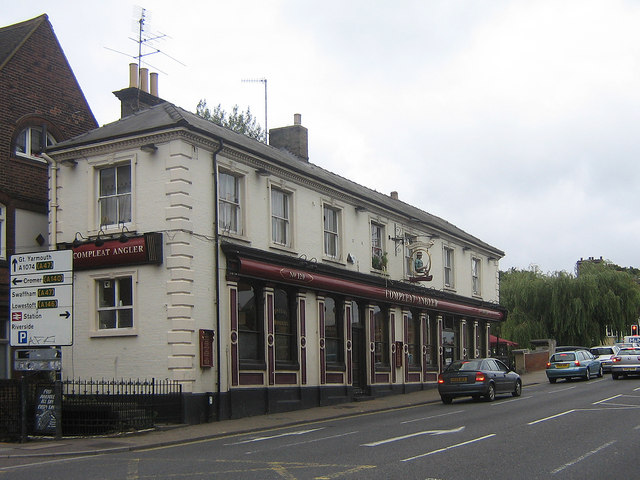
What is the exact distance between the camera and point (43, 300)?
16.7 meters

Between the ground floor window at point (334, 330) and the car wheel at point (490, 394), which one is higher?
the ground floor window at point (334, 330)

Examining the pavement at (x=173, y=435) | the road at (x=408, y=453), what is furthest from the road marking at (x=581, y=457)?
the pavement at (x=173, y=435)

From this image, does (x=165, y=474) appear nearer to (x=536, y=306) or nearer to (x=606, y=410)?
(x=606, y=410)

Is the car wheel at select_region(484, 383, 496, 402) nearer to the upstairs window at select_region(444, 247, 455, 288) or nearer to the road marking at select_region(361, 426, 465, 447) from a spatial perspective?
the road marking at select_region(361, 426, 465, 447)

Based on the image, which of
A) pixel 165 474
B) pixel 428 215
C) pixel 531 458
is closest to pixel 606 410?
pixel 531 458

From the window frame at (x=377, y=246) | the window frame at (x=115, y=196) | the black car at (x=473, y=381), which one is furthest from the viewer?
the window frame at (x=377, y=246)

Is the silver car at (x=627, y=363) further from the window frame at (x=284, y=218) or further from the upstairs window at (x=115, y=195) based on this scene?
the upstairs window at (x=115, y=195)

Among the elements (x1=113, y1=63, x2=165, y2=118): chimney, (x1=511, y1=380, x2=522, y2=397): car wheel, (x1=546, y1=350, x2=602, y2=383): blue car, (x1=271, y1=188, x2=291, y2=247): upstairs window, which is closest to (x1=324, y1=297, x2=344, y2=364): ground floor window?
(x1=271, y1=188, x2=291, y2=247): upstairs window

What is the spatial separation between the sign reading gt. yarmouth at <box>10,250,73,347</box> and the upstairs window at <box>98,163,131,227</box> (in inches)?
165

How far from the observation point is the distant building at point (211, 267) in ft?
65.5

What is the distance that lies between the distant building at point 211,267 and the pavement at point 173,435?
814 mm

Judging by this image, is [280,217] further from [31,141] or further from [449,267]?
[449,267]

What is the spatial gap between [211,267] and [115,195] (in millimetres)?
3376

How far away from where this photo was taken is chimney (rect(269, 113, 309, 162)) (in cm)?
3148
